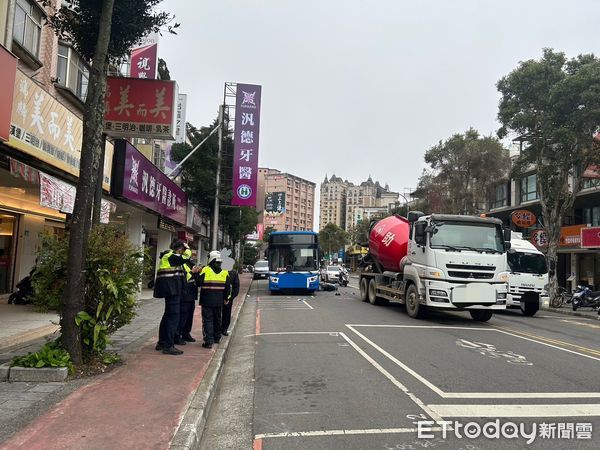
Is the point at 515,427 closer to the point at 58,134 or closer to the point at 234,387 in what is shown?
the point at 234,387

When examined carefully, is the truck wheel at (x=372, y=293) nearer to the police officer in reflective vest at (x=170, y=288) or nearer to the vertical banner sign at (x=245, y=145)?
the vertical banner sign at (x=245, y=145)

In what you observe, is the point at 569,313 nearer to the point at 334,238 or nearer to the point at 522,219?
the point at 522,219

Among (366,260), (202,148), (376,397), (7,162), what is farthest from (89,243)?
(202,148)

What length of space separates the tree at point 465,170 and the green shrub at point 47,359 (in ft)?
99.0

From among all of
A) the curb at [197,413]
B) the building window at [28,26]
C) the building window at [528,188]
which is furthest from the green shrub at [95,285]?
the building window at [528,188]

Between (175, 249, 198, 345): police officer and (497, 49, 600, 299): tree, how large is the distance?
18.9 meters

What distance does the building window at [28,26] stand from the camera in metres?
10.6

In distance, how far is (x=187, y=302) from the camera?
347 inches

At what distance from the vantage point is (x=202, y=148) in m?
27.9

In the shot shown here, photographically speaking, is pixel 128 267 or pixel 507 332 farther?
pixel 507 332

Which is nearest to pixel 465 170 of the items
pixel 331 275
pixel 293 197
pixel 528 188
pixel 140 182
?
pixel 528 188

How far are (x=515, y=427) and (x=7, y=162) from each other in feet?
29.7

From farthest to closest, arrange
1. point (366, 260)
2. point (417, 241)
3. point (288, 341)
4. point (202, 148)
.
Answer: point (202, 148) < point (366, 260) < point (417, 241) < point (288, 341)

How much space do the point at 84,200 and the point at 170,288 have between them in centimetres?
201
